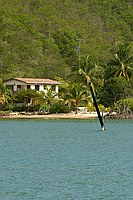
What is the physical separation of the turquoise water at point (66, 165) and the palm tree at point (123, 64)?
31116 mm

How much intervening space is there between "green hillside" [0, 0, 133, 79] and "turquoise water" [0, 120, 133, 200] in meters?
52.7

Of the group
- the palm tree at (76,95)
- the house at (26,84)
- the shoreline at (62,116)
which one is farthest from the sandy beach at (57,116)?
the house at (26,84)

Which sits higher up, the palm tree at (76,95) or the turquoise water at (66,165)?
the palm tree at (76,95)

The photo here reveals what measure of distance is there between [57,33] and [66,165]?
319 ft

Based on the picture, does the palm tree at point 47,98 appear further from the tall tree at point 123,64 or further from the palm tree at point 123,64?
the palm tree at point 123,64

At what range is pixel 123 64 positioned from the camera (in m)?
82.9

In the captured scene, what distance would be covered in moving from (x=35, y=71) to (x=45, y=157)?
7305 cm

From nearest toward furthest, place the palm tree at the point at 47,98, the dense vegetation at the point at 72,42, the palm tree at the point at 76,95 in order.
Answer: the palm tree at the point at 76,95 < the palm tree at the point at 47,98 < the dense vegetation at the point at 72,42

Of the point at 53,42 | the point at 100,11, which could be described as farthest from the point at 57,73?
the point at 100,11

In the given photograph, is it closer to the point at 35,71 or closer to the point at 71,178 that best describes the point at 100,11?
the point at 35,71

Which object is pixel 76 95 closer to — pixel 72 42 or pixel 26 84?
pixel 26 84

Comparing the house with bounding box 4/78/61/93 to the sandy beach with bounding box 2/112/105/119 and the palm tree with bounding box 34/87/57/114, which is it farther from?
the sandy beach with bounding box 2/112/105/119

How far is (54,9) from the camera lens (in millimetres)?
138000

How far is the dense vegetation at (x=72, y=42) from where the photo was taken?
274 feet
